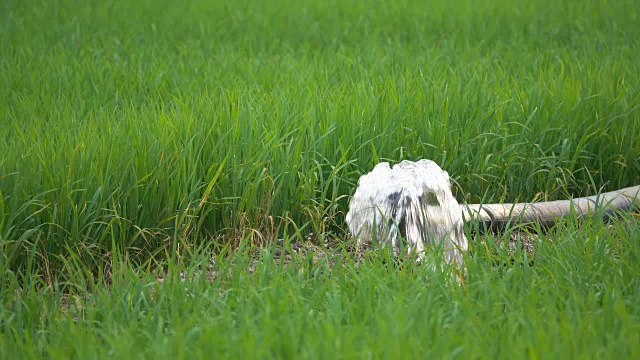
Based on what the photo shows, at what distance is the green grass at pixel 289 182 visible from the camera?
2010 millimetres

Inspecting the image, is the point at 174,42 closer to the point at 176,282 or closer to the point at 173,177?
the point at 173,177

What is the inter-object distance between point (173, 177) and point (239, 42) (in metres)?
3.38

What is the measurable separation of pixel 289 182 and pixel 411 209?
0.71 m

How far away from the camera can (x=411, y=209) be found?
2654 millimetres

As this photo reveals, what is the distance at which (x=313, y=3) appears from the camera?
339 inches

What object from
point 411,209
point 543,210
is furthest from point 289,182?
point 543,210

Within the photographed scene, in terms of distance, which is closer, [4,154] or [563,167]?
[4,154]

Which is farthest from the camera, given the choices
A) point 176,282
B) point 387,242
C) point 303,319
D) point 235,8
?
point 235,8

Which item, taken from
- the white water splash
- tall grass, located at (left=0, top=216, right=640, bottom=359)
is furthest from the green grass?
the white water splash

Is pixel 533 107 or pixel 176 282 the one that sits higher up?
pixel 533 107

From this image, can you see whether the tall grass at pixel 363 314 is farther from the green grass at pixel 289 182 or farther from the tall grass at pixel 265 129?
the tall grass at pixel 265 129

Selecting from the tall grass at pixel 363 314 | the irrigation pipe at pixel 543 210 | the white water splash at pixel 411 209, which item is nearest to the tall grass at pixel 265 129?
the irrigation pipe at pixel 543 210

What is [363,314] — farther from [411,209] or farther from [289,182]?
[289,182]

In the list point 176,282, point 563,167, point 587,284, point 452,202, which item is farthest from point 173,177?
point 563,167
